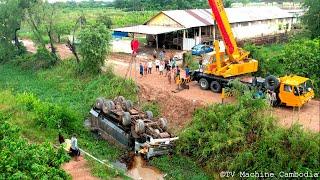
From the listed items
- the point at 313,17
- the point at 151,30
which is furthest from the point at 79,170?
the point at 313,17

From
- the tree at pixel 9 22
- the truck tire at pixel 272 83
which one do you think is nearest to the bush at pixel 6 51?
the tree at pixel 9 22

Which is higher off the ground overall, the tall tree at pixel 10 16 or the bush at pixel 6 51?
the tall tree at pixel 10 16

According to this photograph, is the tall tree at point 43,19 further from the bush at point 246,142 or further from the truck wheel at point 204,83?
the bush at point 246,142

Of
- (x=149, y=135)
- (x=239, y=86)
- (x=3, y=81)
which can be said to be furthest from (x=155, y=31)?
(x=149, y=135)

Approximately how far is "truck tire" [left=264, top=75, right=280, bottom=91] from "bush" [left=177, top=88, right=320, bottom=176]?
2.51m

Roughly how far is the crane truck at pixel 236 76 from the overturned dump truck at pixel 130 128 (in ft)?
16.8

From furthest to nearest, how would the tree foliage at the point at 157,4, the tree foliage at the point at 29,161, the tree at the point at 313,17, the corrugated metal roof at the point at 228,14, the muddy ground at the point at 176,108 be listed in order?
the tree foliage at the point at 157,4 < the corrugated metal roof at the point at 228,14 < the tree at the point at 313,17 < the muddy ground at the point at 176,108 < the tree foliage at the point at 29,161

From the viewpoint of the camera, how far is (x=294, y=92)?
18.8 metres

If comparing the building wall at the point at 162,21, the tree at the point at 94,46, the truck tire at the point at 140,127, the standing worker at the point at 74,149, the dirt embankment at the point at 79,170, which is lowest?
the dirt embankment at the point at 79,170

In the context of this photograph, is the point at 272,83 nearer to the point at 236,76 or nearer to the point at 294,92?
the point at 294,92

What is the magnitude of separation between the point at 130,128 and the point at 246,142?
5.64 metres

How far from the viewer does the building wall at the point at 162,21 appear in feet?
119

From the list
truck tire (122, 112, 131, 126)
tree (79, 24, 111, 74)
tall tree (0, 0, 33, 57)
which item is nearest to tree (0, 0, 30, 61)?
tall tree (0, 0, 33, 57)

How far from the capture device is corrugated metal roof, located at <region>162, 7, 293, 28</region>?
120ft
